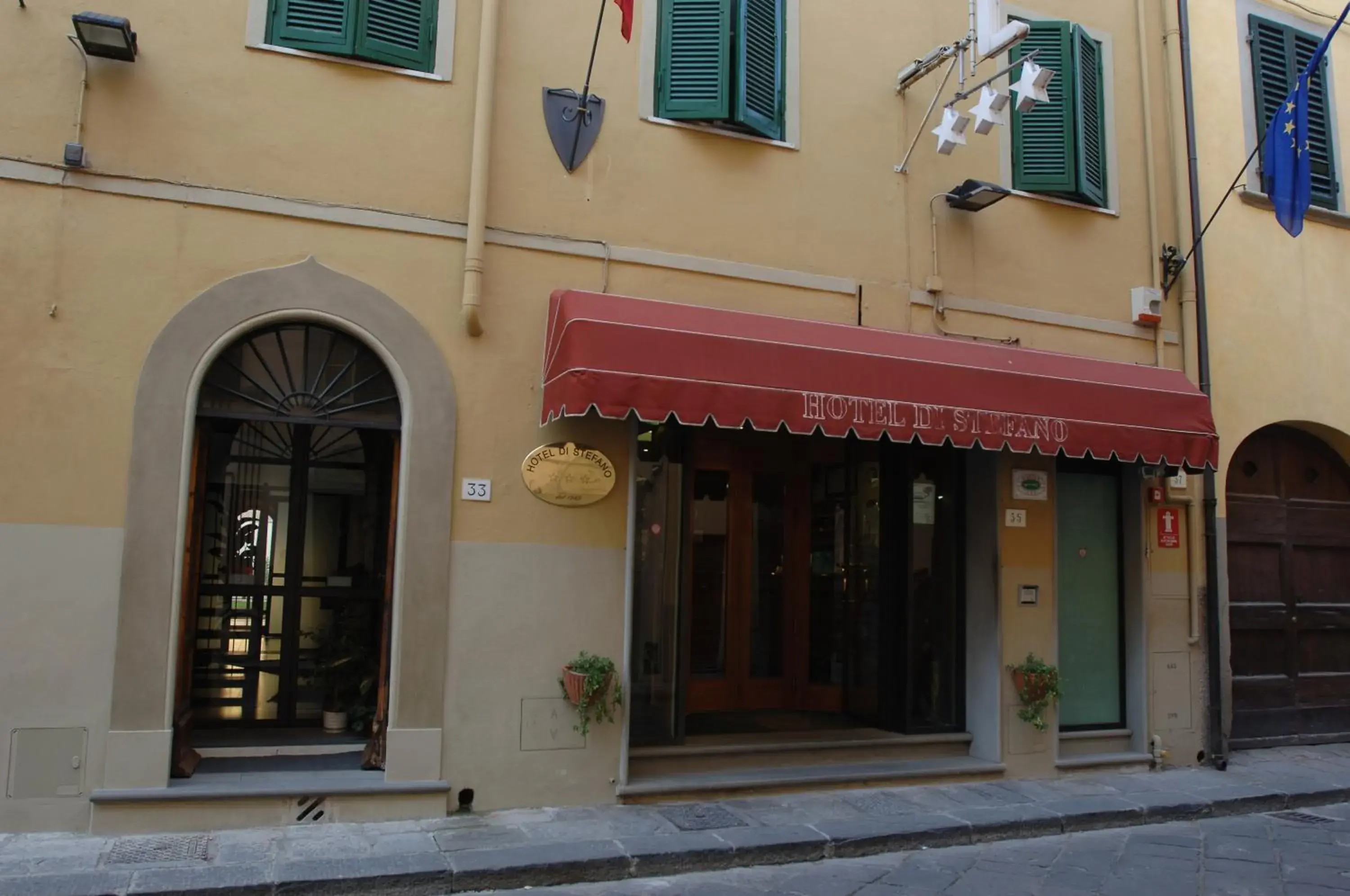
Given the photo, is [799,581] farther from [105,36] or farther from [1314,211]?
[105,36]

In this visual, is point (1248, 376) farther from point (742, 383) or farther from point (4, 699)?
point (4, 699)

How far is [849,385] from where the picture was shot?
7266 millimetres

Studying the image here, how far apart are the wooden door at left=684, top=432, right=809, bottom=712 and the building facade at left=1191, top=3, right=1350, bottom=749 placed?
12.9 feet

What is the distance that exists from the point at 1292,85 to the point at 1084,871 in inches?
326

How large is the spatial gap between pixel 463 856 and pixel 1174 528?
692cm

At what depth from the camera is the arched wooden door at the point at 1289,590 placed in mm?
10297

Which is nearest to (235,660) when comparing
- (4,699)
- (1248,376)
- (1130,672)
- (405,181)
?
(4,699)

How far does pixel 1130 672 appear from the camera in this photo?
375 inches

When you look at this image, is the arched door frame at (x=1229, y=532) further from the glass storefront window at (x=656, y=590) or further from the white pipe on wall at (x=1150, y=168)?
the glass storefront window at (x=656, y=590)

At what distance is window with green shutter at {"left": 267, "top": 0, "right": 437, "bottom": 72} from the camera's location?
23.0 ft

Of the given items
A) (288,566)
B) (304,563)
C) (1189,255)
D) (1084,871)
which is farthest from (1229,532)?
A: (288,566)

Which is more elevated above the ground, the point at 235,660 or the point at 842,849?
the point at 235,660

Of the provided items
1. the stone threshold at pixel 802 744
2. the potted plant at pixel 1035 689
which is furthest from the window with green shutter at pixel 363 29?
the potted plant at pixel 1035 689

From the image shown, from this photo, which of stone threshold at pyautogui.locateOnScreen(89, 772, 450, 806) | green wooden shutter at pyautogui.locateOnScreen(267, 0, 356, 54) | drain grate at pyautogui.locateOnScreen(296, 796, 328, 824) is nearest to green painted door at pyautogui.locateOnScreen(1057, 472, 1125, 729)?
stone threshold at pyautogui.locateOnScreen(89, 772, 450, 806)
